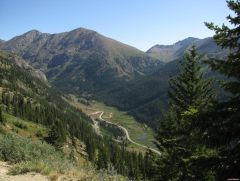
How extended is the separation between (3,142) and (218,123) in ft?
36.4

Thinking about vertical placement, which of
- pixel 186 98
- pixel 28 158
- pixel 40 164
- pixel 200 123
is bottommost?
pixel 28 158

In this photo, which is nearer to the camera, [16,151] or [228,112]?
[228,112]

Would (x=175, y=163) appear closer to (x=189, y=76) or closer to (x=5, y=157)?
(x=189, y=76)

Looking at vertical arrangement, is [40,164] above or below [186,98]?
below

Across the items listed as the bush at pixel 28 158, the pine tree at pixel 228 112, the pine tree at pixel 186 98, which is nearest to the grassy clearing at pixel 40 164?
the bush at pixel 28 158

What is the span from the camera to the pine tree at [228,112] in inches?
518

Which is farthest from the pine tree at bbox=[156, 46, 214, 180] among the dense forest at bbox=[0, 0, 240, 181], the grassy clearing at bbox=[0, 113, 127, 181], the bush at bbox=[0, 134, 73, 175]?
the bush at bbox=[0, 134, 73, 175]

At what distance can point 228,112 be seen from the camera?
533 inches

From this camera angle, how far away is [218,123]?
13.6 metres

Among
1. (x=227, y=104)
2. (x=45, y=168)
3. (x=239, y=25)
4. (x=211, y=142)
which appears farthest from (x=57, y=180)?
(x=239, y=25)

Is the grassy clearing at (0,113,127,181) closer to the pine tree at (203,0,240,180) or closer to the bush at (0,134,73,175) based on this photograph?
the bush at (0,134,73,175)

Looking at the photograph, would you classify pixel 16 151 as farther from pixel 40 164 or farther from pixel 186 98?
pixel 186 98

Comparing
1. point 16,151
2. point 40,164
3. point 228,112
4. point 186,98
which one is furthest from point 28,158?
point 186,98

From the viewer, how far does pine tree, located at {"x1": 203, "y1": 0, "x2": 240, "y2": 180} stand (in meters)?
13.1
